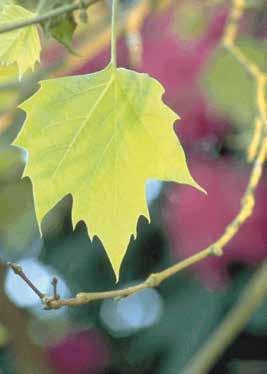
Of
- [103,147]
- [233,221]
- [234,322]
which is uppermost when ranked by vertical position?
[103,147]

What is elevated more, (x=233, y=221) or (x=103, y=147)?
(x=103, y=147)

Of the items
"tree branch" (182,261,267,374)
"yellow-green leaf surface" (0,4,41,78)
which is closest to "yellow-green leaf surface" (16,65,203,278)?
"yellow-green leaf surface" (0,4,41,78)

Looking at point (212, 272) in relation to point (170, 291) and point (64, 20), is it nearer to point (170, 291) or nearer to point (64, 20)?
point (170, 291)

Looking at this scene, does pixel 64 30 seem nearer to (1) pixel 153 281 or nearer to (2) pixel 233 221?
(1) pixel 153 281

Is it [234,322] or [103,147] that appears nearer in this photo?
[103,147]

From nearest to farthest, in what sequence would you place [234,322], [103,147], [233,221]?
[103,147]
[233,221]
[234,322]

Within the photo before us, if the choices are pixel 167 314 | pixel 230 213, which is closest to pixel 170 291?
pixel 167 314

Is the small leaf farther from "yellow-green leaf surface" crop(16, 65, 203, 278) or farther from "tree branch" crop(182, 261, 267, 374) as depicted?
"tree branch" crop(182, 261, 267, 374)

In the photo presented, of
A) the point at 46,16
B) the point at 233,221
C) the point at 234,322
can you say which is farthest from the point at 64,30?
the point at 234,322
